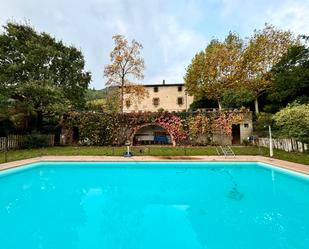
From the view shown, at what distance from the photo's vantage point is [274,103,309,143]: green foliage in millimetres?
13454

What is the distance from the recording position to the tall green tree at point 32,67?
17405mm

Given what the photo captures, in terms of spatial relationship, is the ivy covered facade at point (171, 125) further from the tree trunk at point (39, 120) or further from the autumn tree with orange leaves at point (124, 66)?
the autumn tree with orange leaves at point (124, 66)

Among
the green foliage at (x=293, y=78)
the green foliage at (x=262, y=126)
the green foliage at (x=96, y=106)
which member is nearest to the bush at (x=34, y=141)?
the green foliage at (x=96, y=106)

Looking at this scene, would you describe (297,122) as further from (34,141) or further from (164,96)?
(164,96)

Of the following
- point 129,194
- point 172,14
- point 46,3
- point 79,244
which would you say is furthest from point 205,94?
point 79,244

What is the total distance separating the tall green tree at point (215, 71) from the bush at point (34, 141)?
17.3m

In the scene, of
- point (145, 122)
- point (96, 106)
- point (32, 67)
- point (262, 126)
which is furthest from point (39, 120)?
point (262, 126)

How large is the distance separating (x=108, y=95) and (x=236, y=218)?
79.2 feet

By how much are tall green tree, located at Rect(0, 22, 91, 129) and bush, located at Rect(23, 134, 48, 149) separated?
92.6 inches

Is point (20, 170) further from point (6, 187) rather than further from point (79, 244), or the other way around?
point (79, 244)

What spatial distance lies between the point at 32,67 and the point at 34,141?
6390 mm

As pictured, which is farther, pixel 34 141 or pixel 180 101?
pixel 180 101

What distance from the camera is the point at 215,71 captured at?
963 inches

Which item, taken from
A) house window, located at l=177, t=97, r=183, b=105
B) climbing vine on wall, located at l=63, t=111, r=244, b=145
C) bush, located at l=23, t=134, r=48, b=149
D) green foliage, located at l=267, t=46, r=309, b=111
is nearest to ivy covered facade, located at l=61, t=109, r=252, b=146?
climbing vine on wall, located at l=63, t=111, r=244, b=145
